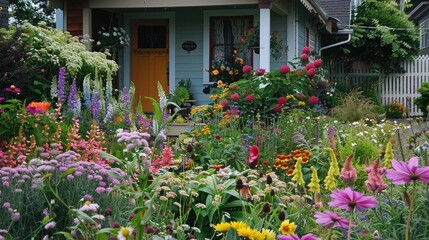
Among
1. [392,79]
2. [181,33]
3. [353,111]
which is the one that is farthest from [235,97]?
[392,79]

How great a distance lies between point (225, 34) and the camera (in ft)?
53.9

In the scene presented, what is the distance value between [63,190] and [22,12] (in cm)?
2747

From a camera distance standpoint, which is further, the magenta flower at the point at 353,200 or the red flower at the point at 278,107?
the red flower at the point at 278,107

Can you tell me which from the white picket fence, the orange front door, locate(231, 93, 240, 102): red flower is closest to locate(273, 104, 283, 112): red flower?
locate(231, 93, 240, 102): red flower

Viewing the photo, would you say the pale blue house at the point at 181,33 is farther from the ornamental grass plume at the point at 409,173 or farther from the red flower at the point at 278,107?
the ornamental grass plume at the point at 409,173

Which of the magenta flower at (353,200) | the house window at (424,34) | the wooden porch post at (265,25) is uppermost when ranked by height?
the house window at (424,34)

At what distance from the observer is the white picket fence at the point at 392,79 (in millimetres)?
24609

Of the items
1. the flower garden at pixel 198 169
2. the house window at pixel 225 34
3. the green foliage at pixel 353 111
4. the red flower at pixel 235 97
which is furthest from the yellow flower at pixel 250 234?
the house window at pixel 225 34

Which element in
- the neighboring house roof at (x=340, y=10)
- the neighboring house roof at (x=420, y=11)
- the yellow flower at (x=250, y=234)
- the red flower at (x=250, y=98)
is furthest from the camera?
the neighboring house roof at (x=420, y=11)

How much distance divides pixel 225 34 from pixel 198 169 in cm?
1092

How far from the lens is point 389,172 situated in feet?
7.69

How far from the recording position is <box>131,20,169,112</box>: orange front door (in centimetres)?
1691

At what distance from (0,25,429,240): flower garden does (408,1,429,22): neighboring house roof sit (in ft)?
68.7

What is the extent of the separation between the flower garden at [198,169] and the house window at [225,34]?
13.7ft
